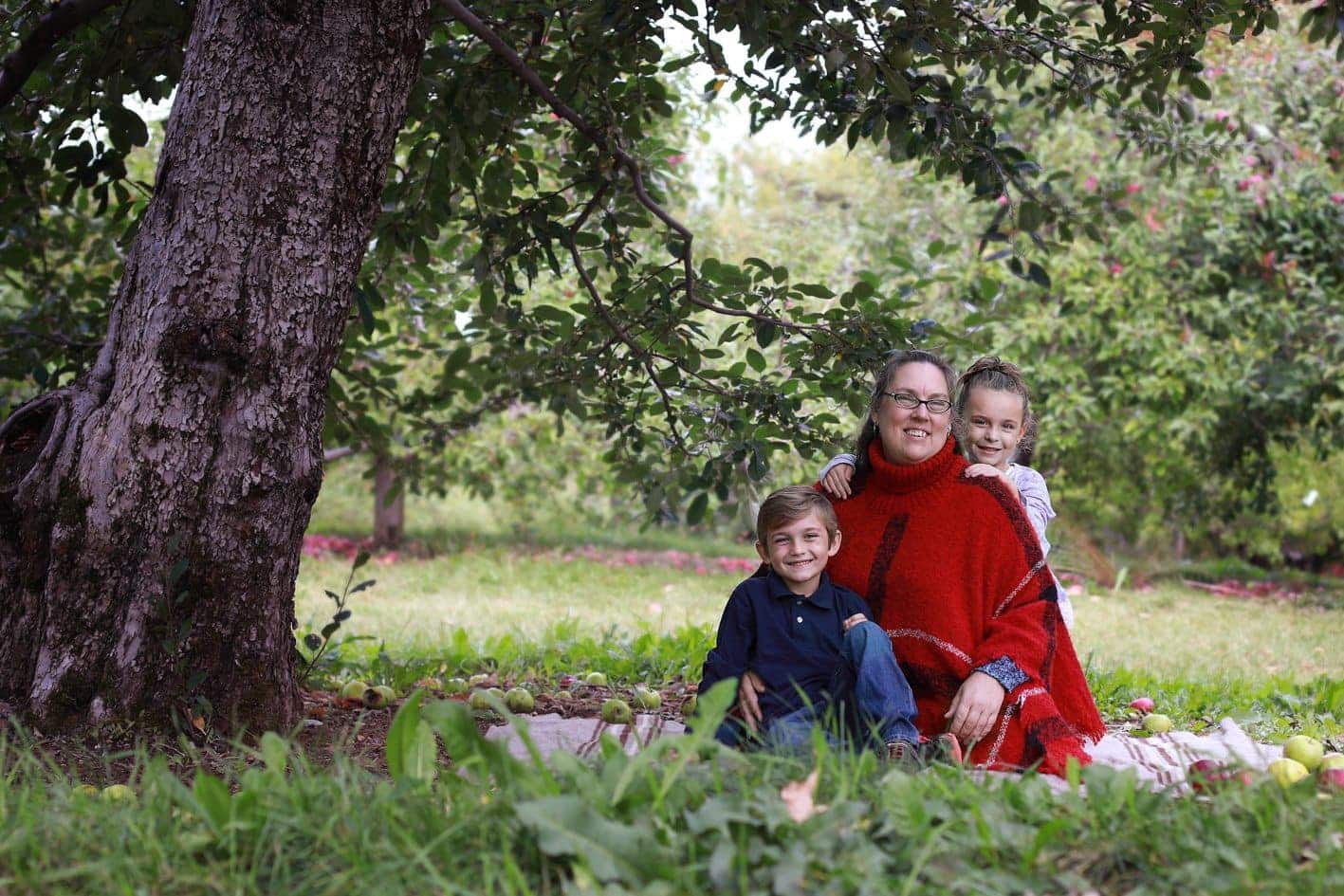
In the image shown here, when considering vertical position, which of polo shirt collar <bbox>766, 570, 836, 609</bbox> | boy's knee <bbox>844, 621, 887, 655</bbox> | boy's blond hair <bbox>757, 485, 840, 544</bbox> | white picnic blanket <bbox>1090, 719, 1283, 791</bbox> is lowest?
white picnic blanket <bbox>1090, 719, 1283, 791</bbox>

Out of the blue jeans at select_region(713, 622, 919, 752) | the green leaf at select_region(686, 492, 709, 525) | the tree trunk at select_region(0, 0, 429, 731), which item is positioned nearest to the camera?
the blue jeans at select_region(713, 622, 919, 752)

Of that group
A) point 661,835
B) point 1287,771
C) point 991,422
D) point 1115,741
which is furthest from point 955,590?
point 661,835

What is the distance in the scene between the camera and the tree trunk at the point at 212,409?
9.88ft

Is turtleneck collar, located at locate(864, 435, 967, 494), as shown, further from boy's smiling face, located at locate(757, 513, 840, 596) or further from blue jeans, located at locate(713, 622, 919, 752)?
blue jeans, located at locate(713, 622, 919, 752)

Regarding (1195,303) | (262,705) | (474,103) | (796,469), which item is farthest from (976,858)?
(1195,303)

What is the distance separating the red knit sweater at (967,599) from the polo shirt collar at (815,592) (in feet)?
0.42

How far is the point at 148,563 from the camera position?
3.01 meters

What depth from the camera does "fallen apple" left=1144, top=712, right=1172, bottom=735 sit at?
4.26 metres

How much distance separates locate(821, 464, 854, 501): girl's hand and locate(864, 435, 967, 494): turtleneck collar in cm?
9

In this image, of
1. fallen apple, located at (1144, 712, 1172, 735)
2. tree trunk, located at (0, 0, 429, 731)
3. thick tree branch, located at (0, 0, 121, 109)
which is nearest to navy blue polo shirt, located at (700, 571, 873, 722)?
tree trunk, located at (0, 0, 429, 731)

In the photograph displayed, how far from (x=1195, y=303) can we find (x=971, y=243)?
2.07 metres

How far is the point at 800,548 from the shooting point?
3074mm

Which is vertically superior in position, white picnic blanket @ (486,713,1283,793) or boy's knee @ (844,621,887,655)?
boy's knee @ (844,621,887,655)

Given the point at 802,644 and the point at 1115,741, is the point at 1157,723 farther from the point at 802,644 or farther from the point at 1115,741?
the point at 802,644
